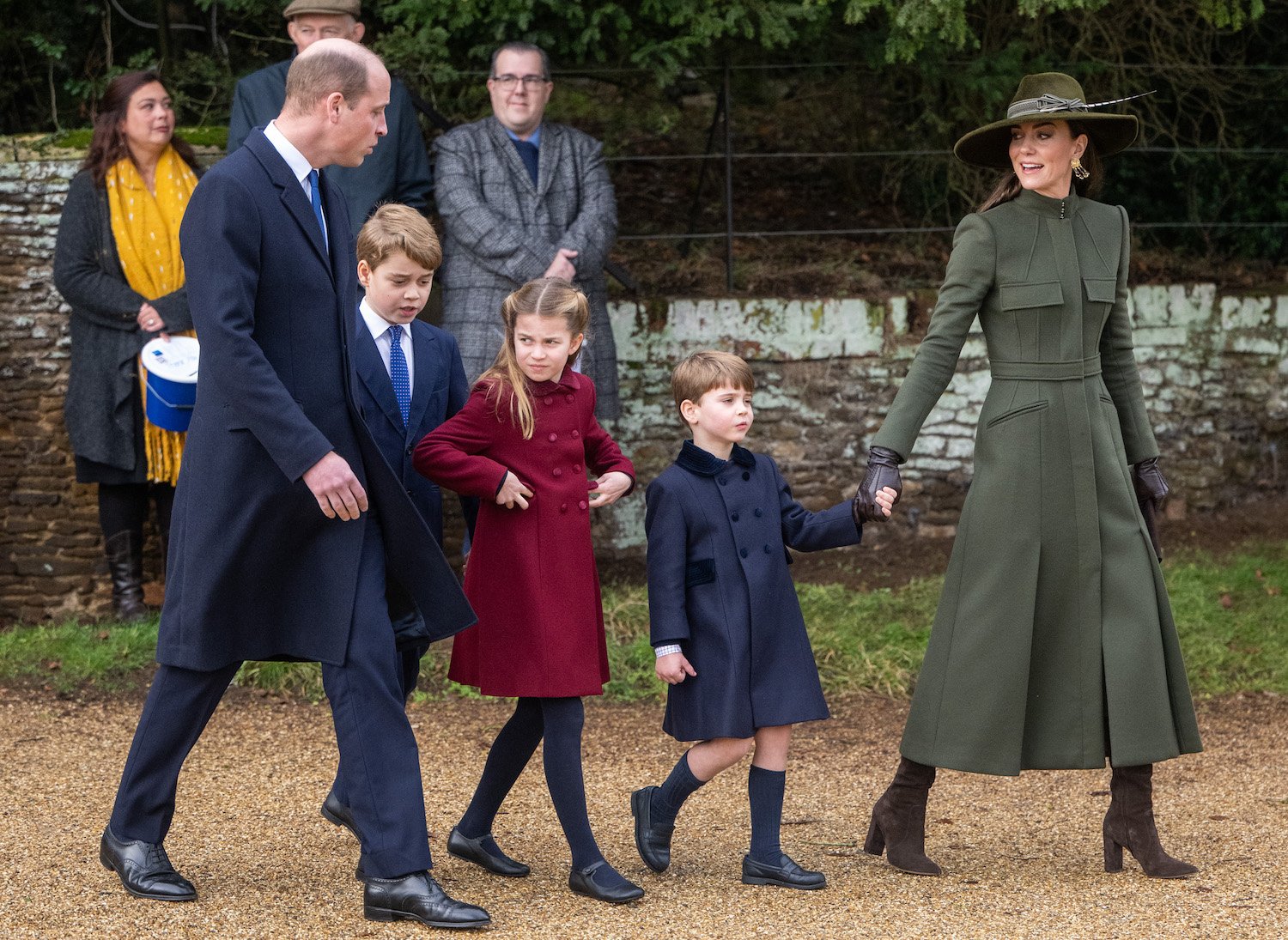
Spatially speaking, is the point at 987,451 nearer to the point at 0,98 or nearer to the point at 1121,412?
the point at 1121,412

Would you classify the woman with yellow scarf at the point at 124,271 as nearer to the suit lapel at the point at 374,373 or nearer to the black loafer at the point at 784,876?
the suit lapel at the point at 374,373

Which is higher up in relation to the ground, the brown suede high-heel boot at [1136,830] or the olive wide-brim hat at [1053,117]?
the olive wide-brim hat at [1053,117]

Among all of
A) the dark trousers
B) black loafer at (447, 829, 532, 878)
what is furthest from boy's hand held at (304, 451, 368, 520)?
black loafer at (447, 829, 532, 878)

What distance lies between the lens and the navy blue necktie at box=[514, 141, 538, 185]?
6461 mm

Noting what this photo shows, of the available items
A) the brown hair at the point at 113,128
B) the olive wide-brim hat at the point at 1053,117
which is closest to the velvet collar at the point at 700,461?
the olive wide-brim hat at the point at 1053,117

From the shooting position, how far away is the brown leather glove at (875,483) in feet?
12.7

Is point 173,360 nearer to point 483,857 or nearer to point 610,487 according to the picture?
point 610,487

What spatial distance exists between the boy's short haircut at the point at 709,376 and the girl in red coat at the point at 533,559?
0.27 metres

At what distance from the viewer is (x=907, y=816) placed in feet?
13.4

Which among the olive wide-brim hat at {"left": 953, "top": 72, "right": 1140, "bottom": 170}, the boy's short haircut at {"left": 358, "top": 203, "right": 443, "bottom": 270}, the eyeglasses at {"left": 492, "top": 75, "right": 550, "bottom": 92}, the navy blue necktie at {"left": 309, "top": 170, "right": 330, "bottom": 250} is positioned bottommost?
the boy's short haircut at {"left": 358, "top": 203, "right": 443, "bottom": 270}

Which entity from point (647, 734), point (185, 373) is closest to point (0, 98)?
point (185, 373)

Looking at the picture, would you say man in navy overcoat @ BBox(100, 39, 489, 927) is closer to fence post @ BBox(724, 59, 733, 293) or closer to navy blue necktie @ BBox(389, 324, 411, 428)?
navy blue necktie @ BBox(389, 324, 411, 428)

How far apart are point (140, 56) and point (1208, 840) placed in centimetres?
656

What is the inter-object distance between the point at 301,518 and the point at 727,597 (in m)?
1.05
